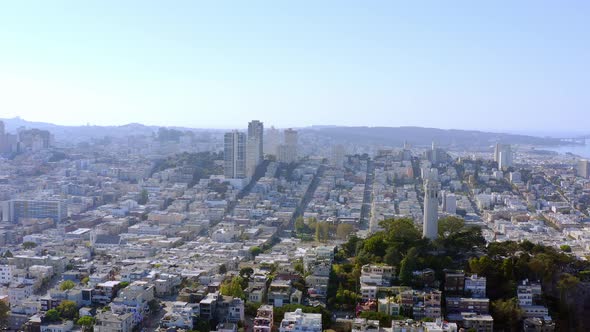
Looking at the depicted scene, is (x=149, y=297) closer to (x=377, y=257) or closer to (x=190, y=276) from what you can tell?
(x=190, y=276)

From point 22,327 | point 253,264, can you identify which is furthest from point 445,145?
point 22,327

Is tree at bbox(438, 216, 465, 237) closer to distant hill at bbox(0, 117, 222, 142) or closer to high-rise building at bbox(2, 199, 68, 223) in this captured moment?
high-rise building at bbox(2, 199, 68, 223)

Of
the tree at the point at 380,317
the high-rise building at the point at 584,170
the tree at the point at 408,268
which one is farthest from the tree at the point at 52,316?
the high-rise building at the point at 584,170

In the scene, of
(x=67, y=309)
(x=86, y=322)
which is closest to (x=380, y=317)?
(x=86, y=322)

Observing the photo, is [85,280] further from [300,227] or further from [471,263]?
[300,227]

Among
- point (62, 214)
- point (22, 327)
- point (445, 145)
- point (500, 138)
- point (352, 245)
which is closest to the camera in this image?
point (22, 327)

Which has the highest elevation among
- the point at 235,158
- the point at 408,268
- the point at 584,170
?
the point at 235,158
